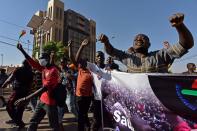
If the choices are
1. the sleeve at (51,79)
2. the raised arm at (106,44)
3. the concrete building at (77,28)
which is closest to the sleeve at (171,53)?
the raised arm at (106,44)

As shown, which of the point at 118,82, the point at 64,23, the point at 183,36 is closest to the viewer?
the point at 183,36

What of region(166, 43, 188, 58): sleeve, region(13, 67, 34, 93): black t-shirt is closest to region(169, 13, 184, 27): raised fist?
region(166, 43, 188, 58): sleeve

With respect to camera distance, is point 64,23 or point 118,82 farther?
point 64,23

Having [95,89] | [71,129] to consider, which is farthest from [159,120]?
[71,129]

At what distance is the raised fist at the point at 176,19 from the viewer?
339 centimetres

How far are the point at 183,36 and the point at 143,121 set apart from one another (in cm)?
119

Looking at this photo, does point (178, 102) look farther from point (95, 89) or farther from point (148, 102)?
point (95, 89)

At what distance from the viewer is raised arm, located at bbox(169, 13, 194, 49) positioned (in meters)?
3.41

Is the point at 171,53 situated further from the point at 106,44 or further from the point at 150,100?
the point at 106,44

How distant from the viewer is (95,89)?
6.19m

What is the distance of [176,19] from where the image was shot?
341 centimetres

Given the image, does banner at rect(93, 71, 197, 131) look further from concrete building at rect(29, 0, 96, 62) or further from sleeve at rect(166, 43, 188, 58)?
concrete building at rect(29, 0, 96, 62)

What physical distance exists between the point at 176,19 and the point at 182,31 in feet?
0.51

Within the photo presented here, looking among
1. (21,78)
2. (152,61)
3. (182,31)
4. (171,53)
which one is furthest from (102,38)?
(21,78)
